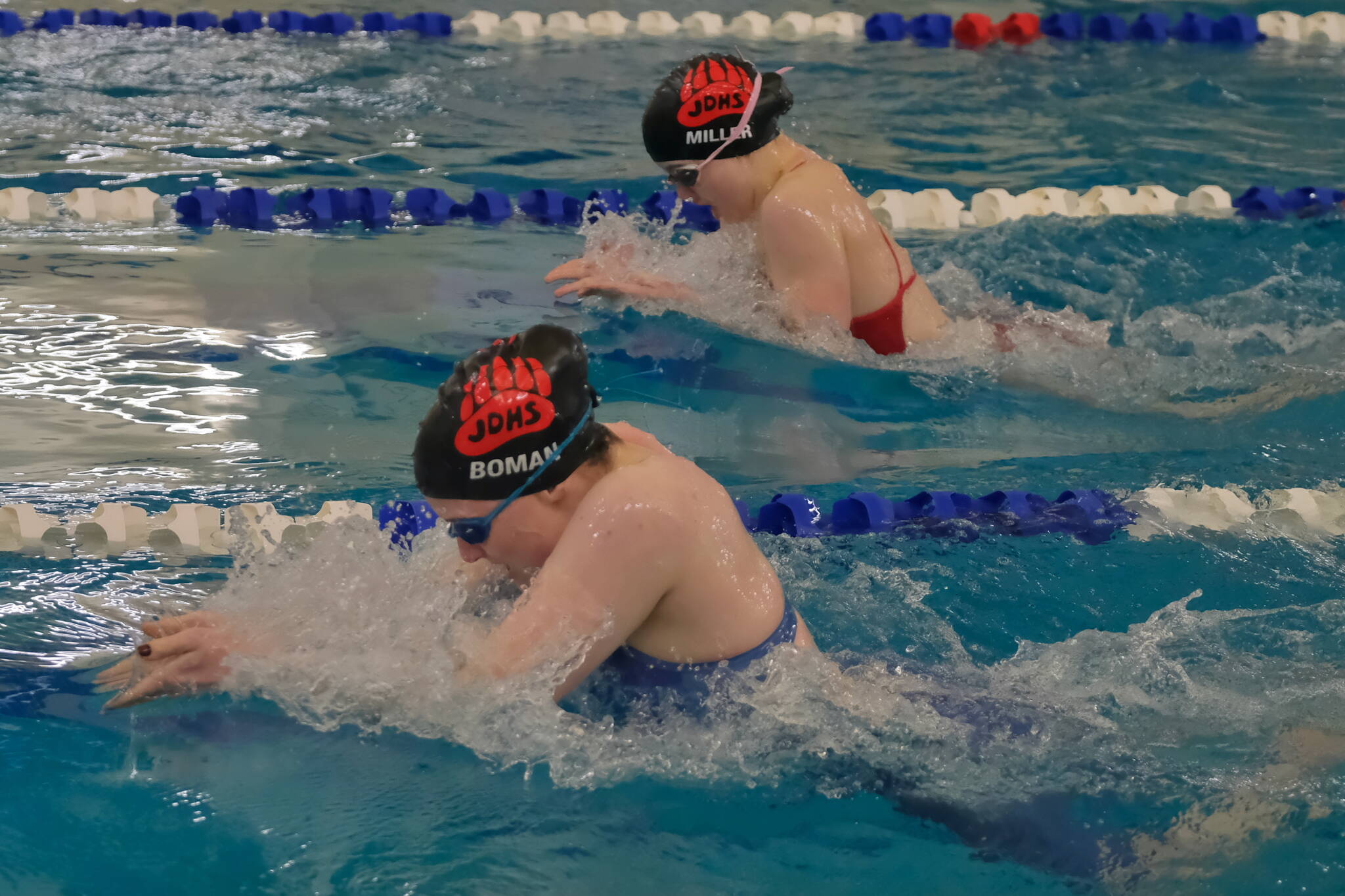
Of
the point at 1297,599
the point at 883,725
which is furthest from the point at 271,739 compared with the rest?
the point at 1297,599

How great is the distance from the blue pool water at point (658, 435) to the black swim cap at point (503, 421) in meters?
0.35

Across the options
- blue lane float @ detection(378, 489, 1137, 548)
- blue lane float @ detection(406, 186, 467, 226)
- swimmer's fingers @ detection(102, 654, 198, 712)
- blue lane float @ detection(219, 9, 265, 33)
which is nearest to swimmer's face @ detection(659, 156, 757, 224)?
blue lane float @ detection(378, 489, 1137, 548)

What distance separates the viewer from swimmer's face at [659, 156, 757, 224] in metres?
3.91

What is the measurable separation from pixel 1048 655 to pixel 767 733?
28.0 inches

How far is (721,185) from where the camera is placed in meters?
3.94

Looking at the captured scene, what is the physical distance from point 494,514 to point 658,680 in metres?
0.43

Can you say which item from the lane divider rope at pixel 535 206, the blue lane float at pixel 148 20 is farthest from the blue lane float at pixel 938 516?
the blue lane float at pixel 148 20

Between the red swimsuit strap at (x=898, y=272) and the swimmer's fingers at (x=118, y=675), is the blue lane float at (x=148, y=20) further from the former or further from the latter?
the swimmer's fingers at (x=118, y=675)

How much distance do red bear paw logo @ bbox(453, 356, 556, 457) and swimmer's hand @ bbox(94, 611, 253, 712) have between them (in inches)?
20.4

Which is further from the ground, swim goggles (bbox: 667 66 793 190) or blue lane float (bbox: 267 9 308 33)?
blue lane float (bbox: 267 9 308 33)

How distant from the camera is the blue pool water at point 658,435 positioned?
2350mm

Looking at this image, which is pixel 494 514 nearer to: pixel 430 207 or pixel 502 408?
pixel 502 408

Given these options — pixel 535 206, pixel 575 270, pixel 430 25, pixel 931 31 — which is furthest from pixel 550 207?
pixel 931 31

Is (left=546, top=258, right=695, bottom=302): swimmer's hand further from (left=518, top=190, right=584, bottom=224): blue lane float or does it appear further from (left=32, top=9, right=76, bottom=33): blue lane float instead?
(left=32, top=9, right=76, bottom=33): blue lane float
